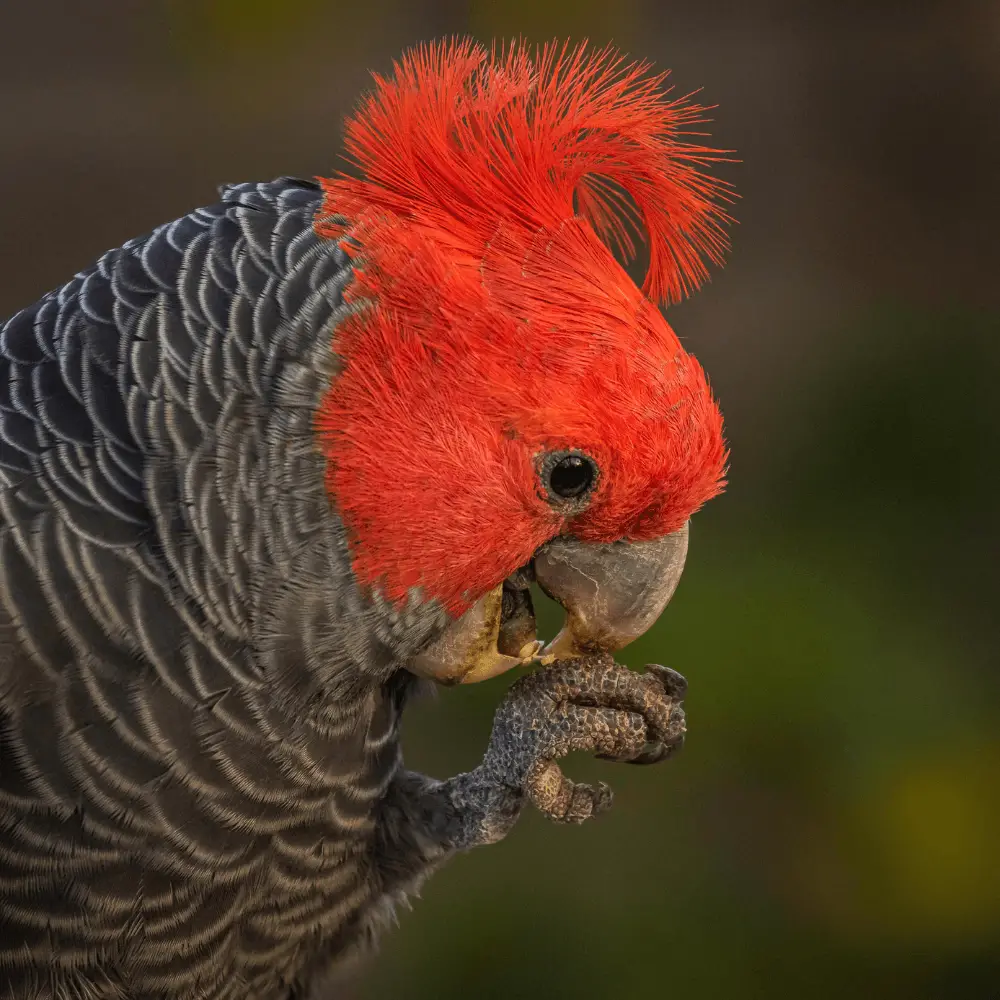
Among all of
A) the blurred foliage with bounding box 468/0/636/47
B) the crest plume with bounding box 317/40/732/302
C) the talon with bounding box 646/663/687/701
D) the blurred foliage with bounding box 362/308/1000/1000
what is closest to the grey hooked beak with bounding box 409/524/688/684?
the talon with bounding box 646/663/687/701

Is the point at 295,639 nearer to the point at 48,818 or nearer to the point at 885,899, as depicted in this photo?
the point at 48,818

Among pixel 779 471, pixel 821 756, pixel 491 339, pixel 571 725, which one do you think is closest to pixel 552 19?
pixel 779 471

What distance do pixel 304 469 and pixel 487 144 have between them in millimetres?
354

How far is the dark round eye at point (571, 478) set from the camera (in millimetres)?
979

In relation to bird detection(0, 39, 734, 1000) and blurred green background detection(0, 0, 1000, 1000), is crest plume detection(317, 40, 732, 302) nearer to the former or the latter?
bird detection(0, 39, 734, 1000)

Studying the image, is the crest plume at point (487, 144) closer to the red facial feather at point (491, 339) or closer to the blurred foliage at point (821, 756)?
the red facial feather at point (491, 339)

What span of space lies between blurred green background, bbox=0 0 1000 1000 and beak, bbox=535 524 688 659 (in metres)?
1.04

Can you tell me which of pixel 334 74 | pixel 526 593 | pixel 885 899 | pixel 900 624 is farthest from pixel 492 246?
pixel 885 899

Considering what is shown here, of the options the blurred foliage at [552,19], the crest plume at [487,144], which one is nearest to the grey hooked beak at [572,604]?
the crest plume at [487,144]

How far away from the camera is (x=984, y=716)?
2.11 m

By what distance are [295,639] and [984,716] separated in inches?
65.2

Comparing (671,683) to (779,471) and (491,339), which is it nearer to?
(491,339)

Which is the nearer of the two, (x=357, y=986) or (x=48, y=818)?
(x=48, y=818)

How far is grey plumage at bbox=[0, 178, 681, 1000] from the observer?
94cm
